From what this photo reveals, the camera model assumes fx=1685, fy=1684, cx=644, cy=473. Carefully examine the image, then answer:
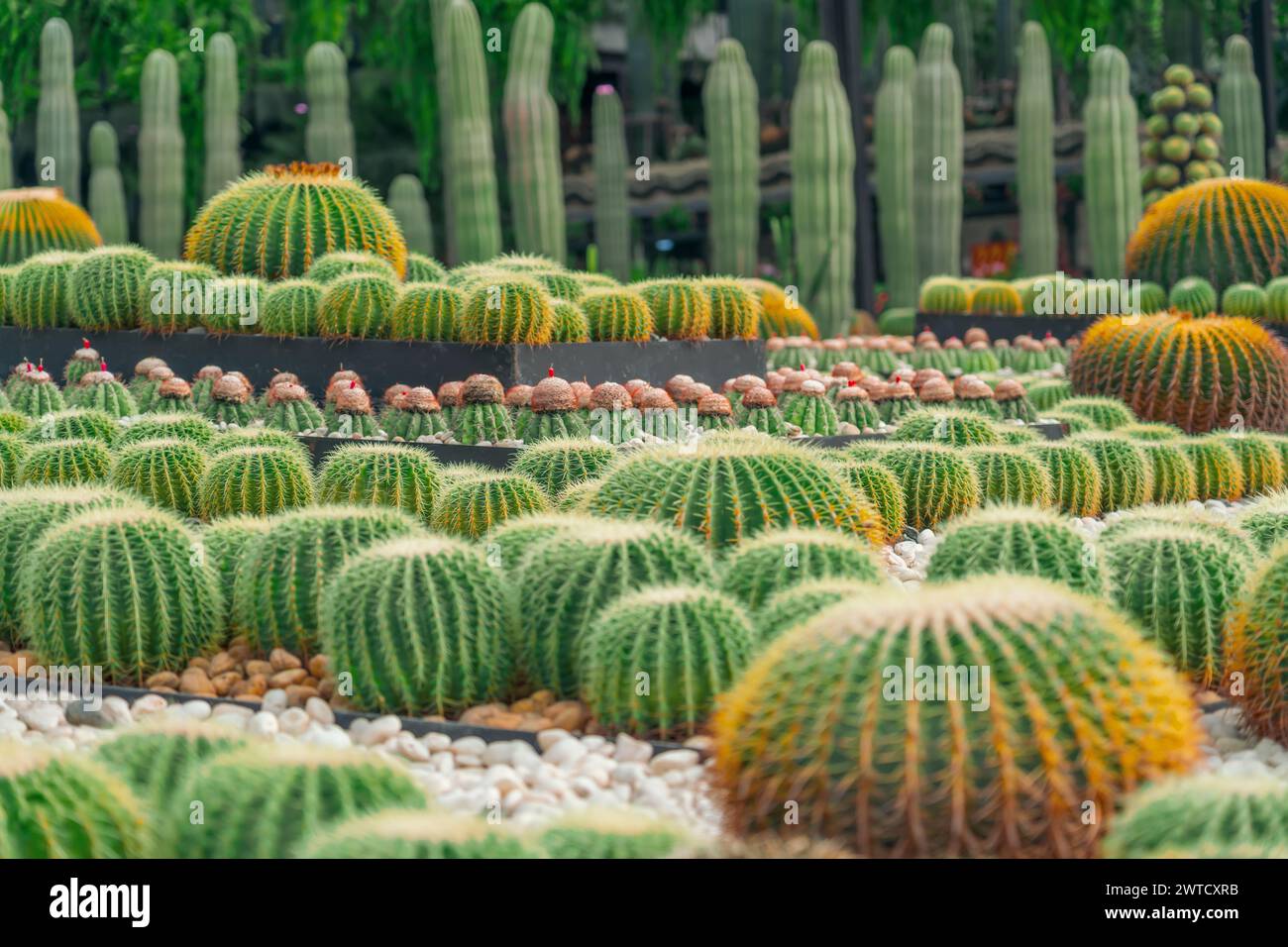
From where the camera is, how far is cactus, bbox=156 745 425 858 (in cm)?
335

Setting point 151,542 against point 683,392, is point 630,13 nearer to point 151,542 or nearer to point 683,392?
point 683,392

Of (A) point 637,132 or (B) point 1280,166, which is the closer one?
(B) point 1280,166

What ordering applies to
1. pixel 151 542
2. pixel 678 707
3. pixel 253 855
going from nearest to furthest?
pixel 253 855 < pixel 678 707 < pixel 151 542

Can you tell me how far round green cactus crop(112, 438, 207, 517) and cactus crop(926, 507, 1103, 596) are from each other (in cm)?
357

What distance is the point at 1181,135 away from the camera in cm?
1870

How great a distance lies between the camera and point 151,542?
5531mm

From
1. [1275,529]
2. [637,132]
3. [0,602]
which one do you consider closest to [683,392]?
[1275,529]

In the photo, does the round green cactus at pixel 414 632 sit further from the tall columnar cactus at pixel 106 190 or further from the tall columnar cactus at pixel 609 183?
the tall columnar cactus at pixel 106 190

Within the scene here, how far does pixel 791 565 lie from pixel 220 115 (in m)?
16.0

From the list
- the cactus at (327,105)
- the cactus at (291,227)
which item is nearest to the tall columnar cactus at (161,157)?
the cactus at (327,105)

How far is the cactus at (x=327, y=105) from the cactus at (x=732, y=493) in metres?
14.4

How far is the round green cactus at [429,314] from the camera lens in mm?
9875

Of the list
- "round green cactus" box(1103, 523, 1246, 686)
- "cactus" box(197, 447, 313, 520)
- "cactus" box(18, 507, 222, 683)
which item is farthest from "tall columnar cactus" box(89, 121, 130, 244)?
"round green cactus" box(1103, 523, 1246, 686)
